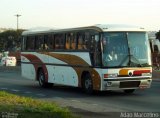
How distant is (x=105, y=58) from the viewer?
19.0 meters

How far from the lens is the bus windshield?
62.3 feet

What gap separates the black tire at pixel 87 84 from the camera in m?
19.9

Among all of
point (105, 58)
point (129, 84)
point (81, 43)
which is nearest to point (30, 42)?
point (81, 43)

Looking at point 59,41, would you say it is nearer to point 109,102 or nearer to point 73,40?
point 73,40

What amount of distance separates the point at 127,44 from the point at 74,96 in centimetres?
299

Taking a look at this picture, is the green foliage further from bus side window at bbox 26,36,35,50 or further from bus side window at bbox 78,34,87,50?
bus side window at bbox 78,34,87,50

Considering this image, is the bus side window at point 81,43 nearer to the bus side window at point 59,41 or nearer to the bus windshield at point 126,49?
the bus windshield at point 126,49

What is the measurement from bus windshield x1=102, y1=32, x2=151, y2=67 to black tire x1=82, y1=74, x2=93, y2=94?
4.65ft

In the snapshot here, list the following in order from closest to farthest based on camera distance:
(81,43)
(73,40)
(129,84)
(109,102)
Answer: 1. (109,102)
2. (129,84)
3. (81,43)
4. (73,40)

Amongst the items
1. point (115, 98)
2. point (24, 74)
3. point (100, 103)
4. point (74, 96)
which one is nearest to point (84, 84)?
point (74, 96)

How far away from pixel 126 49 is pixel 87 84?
233 centimetres

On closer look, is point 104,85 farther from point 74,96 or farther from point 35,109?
point 35,109

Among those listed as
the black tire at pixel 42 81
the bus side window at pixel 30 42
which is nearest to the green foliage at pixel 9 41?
the bus side window at pixel 30 42

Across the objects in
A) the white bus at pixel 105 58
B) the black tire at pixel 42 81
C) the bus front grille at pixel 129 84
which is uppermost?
the white bus at pixel 105 58
